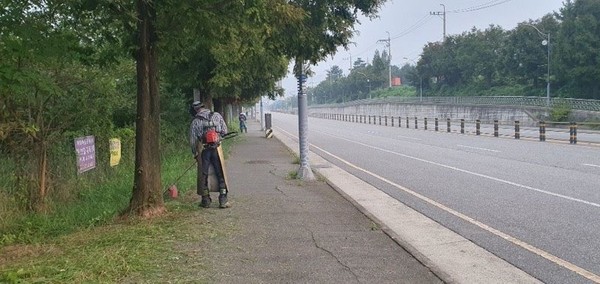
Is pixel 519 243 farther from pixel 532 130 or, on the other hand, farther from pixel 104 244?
pixel 532 130

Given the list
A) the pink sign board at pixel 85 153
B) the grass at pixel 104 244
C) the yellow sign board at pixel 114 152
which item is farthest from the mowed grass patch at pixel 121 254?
the yellow sign board at pixel 114 152

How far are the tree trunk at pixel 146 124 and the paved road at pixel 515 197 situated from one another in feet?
13.6

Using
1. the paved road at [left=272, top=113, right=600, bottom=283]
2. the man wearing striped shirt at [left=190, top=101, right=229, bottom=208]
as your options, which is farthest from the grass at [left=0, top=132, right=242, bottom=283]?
the paved road at [left=272, top=113, right=600, bottom=283]

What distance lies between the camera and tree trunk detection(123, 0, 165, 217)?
7.43m

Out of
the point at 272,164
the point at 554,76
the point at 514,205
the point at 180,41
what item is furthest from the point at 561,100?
the point at 180,41

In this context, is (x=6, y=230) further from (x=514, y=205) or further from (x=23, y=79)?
(x=514, y=205)

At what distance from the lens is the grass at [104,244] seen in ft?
16.5

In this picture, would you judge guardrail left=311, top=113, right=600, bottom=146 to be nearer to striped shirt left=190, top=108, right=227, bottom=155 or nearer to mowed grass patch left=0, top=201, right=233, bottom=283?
striped shirt left=190, top=108, right=227, bottom=155

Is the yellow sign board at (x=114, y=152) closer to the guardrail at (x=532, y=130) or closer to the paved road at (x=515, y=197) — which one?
the paved road at (x=515, y=197)

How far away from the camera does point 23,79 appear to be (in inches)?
259

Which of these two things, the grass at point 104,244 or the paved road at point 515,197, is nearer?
the grass at point 104,244

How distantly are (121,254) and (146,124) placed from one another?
7.56 feet

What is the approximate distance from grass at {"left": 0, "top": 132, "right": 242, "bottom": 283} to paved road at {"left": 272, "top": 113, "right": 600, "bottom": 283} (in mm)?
3426

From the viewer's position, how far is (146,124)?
7.48 meters
